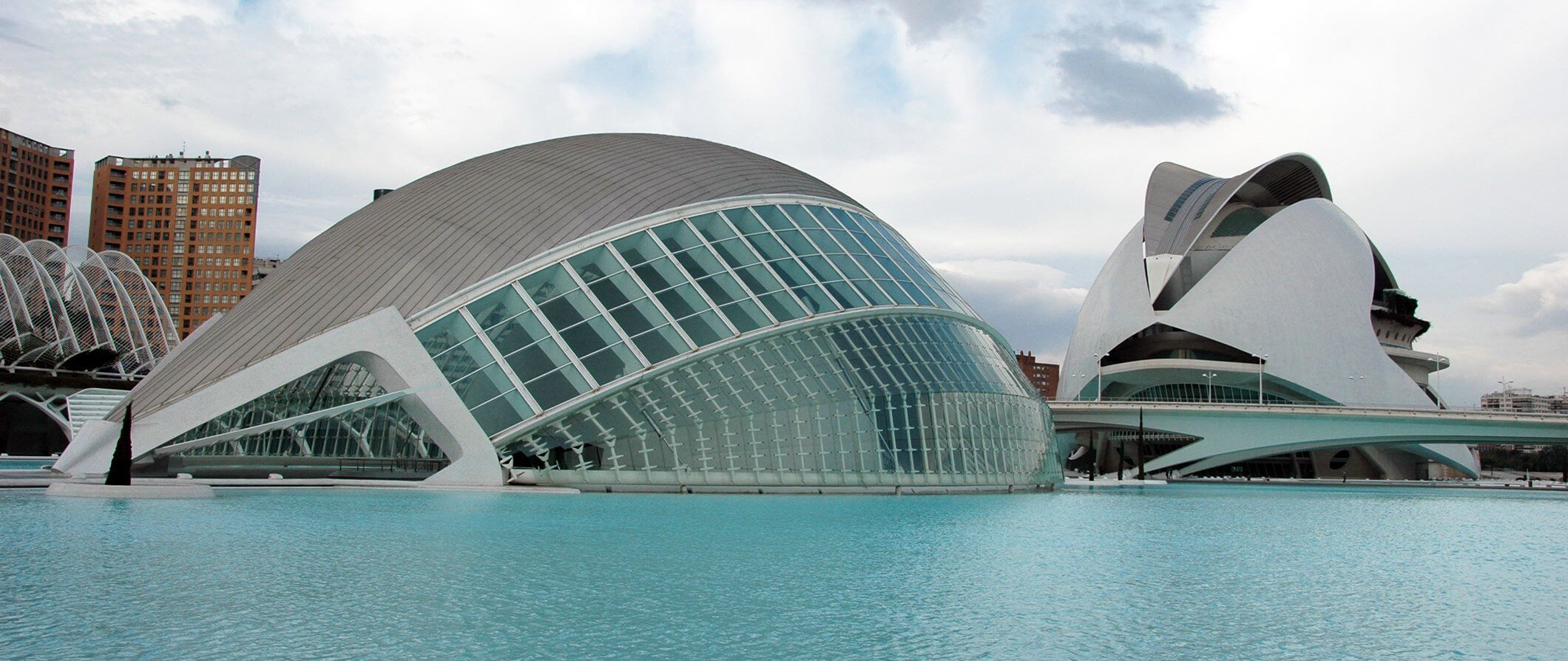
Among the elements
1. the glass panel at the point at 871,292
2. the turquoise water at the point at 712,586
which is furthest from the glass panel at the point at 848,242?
the turquoise water at the point at 712,586

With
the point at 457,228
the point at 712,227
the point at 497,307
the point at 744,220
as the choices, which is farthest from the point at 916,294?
the point at 457,228

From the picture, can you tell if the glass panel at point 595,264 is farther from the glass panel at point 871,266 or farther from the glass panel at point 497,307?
the glass panel at point 871,266

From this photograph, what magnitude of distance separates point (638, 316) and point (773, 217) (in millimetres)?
6718

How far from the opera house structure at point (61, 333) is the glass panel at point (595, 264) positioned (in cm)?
4470

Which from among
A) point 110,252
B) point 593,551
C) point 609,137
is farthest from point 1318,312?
point 110,252

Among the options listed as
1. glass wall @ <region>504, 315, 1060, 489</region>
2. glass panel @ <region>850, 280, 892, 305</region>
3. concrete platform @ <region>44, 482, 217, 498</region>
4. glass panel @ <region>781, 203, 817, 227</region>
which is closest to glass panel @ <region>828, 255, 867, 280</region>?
glass panel @ <region>850, 280, 892, 305</region>

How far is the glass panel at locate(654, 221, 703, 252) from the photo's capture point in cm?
2914

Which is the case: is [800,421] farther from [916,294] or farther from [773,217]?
[916,294]

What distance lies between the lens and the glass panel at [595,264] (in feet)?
90.2

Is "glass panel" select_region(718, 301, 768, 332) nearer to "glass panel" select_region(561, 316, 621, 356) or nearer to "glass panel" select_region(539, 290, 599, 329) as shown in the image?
"glass panel" select_region(561, 316, 621, 356)

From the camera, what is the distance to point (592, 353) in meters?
25.7

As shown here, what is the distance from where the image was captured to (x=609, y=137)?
37.3 metres

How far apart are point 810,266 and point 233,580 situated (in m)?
21.4

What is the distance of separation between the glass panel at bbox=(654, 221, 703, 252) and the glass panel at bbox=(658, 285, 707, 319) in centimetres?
156
